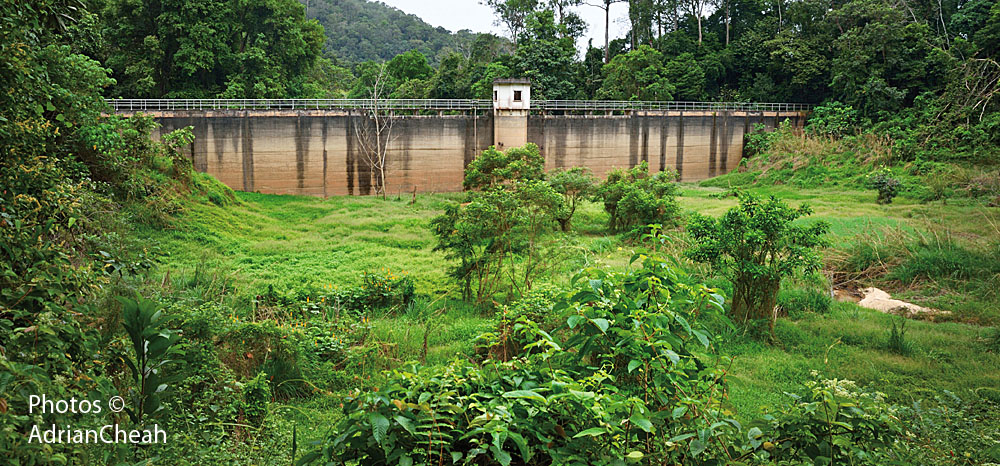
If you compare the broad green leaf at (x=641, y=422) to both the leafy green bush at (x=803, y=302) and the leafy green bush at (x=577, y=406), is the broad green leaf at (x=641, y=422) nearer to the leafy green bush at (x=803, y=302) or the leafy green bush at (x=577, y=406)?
the leafy green bush at (x=577, y=406)

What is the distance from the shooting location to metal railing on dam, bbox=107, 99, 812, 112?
2220cm

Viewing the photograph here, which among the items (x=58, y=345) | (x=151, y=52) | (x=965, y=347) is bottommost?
(x=965, y=347)

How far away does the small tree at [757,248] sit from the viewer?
795 centimetres

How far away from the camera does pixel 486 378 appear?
3.18 m

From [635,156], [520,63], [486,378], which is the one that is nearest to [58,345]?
[486,378]

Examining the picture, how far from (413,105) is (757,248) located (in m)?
18.8

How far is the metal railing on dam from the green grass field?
6510 mm

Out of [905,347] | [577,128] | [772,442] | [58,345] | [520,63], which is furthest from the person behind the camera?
[520,63]

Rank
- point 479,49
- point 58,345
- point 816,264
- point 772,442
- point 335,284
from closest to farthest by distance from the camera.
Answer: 1. point 58,345
2. point 772,442
3. point 816,264
4. point 335,284
5. point 479,49

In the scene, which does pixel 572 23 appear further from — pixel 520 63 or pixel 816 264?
pixel 816 264

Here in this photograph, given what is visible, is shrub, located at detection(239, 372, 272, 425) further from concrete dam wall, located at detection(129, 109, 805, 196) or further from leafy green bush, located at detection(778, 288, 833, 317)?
concrete dam wall, located at detection(129, 109, 805, 196)

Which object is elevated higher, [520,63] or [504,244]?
[520,63]

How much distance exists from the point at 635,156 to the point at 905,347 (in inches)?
827

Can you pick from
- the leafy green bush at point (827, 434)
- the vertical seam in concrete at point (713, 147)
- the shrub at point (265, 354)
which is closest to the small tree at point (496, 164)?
the vertical seam in concrete at point (713, 147)
